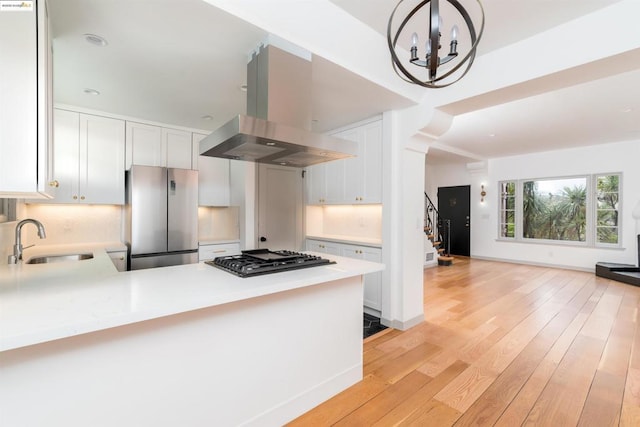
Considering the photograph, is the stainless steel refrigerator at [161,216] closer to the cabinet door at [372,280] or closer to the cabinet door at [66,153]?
the cabinet door at [66,153]

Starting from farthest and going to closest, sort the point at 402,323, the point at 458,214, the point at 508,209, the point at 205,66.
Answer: the point at 458,214, the point at 508,209, the point at 402,323, the point at 205,66

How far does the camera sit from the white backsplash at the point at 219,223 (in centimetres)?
430

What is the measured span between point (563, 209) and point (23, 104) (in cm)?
879

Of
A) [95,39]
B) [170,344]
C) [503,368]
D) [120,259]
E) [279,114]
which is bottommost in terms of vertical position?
[503,368]

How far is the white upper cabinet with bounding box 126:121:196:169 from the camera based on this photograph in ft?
11.6

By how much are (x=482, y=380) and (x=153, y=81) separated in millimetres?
3774

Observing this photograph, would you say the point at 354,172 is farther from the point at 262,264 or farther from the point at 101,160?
the point at 101,160

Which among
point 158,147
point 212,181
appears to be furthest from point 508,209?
point 158,147

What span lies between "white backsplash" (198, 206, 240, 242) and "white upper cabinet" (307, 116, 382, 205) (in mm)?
1356

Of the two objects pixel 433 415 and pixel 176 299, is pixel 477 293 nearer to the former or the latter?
pixel 433 415

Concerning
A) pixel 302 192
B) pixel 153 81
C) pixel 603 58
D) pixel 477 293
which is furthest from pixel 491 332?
pixel 153 81

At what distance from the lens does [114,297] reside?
4.12 ft

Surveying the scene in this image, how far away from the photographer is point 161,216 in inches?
133

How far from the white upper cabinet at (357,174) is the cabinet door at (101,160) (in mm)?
2580
